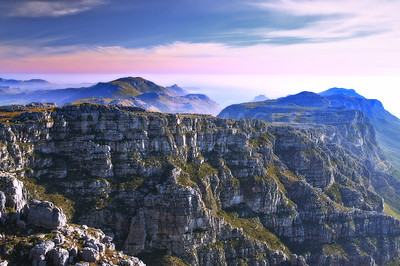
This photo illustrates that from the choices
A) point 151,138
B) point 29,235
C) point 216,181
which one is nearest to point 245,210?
point 216,181

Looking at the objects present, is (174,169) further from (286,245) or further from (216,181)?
(286,245)

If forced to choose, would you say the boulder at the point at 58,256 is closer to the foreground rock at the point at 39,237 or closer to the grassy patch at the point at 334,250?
the foreground rock at the point at 39,237

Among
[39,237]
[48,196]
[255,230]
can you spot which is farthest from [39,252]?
[255,230]

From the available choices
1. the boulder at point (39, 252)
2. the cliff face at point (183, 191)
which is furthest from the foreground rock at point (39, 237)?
the cliff face at point (183, 191)

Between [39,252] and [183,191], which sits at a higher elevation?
[183,191]

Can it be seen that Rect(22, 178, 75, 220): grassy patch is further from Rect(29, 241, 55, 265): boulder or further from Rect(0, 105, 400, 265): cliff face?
Rect(29, 241, 55, 265): boulder

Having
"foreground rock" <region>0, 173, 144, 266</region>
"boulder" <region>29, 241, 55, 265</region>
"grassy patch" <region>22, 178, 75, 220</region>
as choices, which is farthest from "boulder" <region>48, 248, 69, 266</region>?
"grassy patch" <region>22, 178, 75, 220</region>

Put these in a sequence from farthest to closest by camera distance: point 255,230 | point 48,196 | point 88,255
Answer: point 255,230 → point 48,196 → point 88,255

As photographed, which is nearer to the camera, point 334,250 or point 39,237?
point 39,237

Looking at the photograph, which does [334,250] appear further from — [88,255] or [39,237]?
[39,237]
